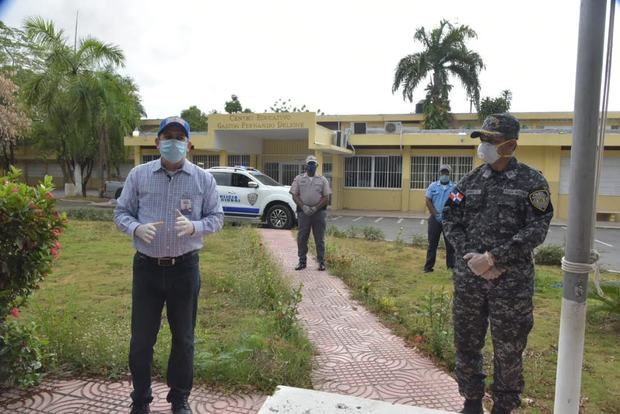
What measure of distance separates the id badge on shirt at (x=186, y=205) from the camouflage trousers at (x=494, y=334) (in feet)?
5.51

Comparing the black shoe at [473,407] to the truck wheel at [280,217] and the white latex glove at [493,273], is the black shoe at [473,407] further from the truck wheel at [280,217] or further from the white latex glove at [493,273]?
the truck wheel at [280,217]

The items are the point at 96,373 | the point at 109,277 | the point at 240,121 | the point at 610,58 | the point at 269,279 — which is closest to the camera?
the point at 610,58

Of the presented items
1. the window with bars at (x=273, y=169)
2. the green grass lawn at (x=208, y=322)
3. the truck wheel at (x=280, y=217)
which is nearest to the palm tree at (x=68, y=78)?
the window with bars at (x=273, y=169)

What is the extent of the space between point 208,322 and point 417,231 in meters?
11.2

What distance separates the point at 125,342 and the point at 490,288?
2.75 m

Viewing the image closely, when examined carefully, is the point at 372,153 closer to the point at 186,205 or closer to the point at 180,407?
the point at 186,205

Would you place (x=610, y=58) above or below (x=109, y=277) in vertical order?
above

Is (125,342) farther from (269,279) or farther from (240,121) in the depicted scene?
(240,121)

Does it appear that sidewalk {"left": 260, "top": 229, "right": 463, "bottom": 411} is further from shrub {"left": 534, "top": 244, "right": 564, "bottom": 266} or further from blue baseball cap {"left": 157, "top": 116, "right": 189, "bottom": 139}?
shrub {"left": 534, "top": 244, "right": 564, "bottom": 266}

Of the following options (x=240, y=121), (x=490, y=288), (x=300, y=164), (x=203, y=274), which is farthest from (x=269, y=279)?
(x=300, y=164)

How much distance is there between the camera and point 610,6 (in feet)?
7.52

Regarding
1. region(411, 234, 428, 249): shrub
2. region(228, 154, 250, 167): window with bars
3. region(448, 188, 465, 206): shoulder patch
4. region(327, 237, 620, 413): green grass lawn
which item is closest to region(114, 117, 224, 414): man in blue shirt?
region(448, 188, 465, 206): shoulder patch

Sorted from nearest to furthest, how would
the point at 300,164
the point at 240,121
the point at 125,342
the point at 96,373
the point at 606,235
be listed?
the point at 96,373 → the point at 125,342 → the point at 606,235 → the point at 240,121 → the point at 300,164

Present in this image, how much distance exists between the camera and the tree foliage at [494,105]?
26016 mm
